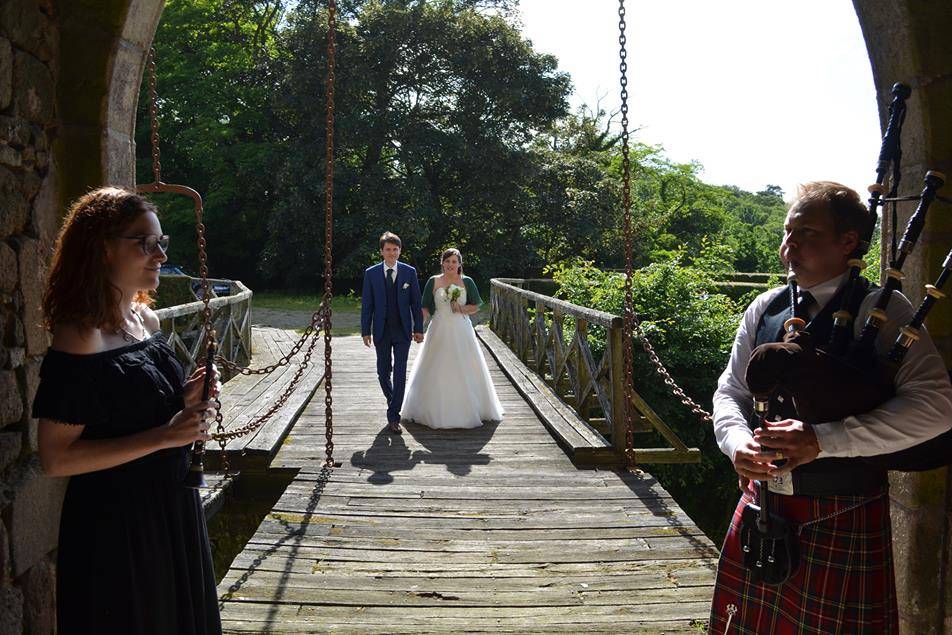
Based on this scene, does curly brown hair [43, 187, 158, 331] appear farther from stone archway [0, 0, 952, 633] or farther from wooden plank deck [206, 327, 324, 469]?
wooden plank deck [206, 327, 324, 469]

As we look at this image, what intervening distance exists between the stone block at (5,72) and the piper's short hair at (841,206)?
86.9 inches

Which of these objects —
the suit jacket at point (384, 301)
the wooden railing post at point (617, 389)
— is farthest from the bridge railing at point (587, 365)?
the suit jacket at point (384, 301)

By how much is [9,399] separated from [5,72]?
3.10 ft

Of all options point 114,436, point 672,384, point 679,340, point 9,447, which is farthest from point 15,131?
point 679,340

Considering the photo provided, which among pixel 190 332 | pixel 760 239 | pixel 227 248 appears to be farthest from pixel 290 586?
pixel 760 239

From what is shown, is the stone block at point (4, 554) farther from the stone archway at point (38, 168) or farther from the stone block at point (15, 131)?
the stone block at point (15, 131)

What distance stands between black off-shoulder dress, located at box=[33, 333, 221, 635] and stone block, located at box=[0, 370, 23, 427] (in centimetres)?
51

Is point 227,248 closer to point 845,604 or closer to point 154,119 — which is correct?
point 154,119

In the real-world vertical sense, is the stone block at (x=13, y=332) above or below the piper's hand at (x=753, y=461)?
above

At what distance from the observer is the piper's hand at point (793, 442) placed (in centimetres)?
188

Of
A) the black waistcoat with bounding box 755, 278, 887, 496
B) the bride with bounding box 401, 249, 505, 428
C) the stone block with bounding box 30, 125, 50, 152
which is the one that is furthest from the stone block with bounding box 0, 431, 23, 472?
the bride with bounding box 401, 249, 505, 428

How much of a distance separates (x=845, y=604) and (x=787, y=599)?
0.13 metres

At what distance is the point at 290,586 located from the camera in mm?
3730

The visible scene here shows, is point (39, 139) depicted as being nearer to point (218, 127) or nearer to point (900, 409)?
point (900, 409)
